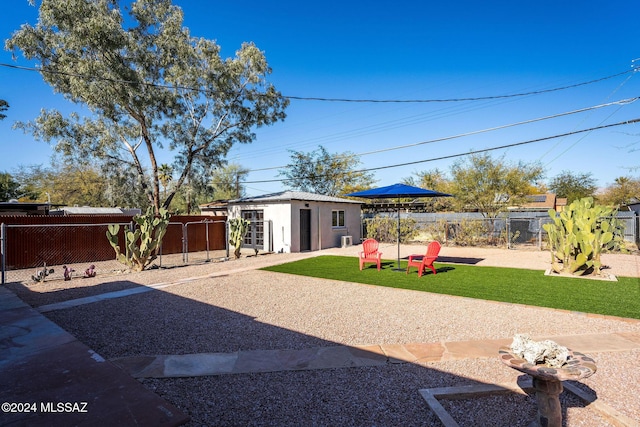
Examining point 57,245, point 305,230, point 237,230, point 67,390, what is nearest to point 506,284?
point 67,390

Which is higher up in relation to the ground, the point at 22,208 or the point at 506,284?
the point at 22,208

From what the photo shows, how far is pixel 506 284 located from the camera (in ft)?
25.6

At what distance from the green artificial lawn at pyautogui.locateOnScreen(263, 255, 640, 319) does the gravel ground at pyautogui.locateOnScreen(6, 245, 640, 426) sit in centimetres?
61

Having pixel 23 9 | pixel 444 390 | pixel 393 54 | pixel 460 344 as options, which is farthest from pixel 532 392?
pixel 23 9

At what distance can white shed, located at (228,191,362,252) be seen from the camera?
48.8 feet

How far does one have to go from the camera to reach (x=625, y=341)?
4.25m

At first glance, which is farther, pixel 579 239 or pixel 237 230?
pixel 237 230

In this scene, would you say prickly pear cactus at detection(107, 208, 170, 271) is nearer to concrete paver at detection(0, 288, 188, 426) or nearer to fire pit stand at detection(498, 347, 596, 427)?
concrete paver at detection(0, 288, 188, 426)

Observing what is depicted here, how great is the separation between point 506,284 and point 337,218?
10.4 meters

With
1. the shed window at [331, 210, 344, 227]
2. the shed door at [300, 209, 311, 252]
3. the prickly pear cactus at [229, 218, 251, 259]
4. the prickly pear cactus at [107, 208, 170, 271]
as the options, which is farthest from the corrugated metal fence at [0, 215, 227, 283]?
the shed window at [331, 210, 344, 227]

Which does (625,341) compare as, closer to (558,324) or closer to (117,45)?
(558,324)

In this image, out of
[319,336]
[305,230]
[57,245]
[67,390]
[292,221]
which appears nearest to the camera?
[67,390]

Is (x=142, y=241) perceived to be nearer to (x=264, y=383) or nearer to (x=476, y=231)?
(x=264, y=383)

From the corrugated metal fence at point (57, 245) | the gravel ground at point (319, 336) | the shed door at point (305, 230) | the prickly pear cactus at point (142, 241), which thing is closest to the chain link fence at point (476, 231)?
the shed door at point (305, 230)
